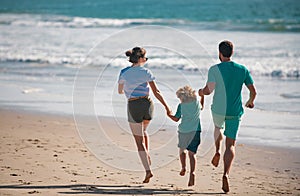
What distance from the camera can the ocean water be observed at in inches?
420

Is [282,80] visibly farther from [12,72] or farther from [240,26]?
[240,26]

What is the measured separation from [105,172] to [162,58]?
13.2m

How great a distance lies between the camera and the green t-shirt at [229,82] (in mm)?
6023

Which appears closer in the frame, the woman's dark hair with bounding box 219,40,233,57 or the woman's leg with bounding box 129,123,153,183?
the woman's dark hair with bounding box 219,40,233,57

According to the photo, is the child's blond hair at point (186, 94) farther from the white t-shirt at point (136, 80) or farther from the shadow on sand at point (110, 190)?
the shadow on sand at point (110, 190)

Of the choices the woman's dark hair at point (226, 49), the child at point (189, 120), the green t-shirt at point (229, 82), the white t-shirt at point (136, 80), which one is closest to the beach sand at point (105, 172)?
the child at point (189, 120)

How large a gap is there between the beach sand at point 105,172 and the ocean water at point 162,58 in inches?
41.1

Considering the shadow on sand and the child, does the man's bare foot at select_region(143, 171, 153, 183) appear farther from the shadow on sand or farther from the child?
the child

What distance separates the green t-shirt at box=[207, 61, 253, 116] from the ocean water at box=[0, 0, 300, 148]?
2.53 meters

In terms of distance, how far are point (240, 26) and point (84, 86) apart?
21842mm

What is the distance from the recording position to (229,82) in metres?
6.02

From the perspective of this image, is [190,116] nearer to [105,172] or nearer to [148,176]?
[148,176]

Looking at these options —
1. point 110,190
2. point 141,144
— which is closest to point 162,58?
point 141,144

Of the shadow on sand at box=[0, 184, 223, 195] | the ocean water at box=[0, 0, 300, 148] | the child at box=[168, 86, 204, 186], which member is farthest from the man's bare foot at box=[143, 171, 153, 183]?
the ocean water at box=[0, 0, 300, 148]
